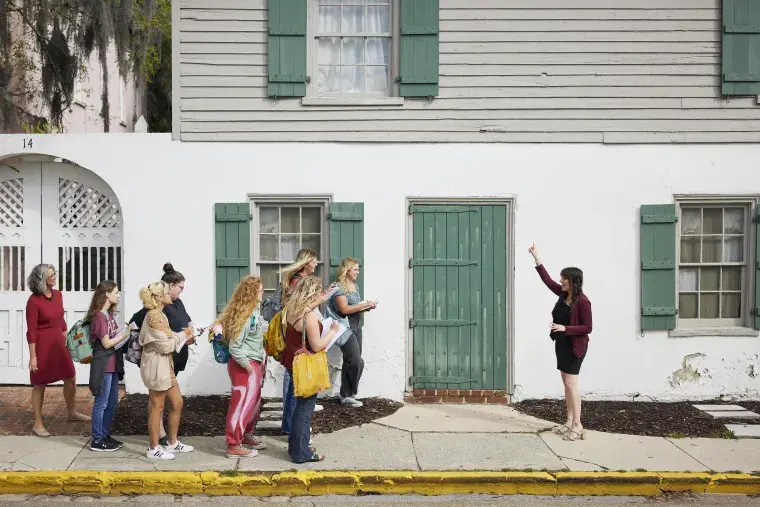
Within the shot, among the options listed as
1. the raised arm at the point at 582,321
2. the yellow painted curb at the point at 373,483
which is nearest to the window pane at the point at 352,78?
the raised arm at the point at 582,321

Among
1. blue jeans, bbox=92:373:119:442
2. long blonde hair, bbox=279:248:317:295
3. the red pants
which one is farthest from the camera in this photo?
long blonde hair, bbox=279:248:317:295

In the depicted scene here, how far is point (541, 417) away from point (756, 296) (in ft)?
10.1

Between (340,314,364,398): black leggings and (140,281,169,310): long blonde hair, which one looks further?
(340,314,364,398): black leggings

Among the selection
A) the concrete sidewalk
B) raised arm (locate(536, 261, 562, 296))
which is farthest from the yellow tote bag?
raised arm (locate(536, 261, 562, 296))

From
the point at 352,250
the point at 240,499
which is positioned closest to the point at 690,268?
the point at 352,250

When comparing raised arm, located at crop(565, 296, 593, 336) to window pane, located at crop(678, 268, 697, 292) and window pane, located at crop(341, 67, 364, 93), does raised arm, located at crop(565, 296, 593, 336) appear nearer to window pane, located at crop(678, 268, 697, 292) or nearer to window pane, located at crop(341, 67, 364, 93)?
window pane, located at crop(678, 268, 697, 292)

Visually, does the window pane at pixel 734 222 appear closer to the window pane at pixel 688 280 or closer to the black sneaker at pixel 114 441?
the window pane at pixel 688 280

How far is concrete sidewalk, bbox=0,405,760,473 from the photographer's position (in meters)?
7.79

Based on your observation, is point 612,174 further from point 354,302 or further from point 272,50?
point 272,50

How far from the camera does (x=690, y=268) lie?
1075cm

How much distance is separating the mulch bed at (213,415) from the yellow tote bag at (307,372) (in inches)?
59.5

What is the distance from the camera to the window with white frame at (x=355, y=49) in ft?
34.9

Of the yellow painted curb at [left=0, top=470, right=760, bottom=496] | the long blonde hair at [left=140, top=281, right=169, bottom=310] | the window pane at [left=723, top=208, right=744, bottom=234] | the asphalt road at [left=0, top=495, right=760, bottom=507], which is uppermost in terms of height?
the window pane at [left=723, top=208, right=744, bottom=234]

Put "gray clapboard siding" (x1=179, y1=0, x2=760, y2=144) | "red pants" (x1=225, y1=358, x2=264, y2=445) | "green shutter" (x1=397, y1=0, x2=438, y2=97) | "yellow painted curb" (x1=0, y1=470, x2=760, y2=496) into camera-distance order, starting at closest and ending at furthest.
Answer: "yellow painted curb" (x1=0, y1=470, x2=760, y2=496) → "red pants" (x1=225, y1=358, x2=264, y2=445) → "green shutter" (x1=397, y1=0, x2=438, y2=97) → "gray clapboard siding" (x1=179, y1=0, x2=760, y2=144)
